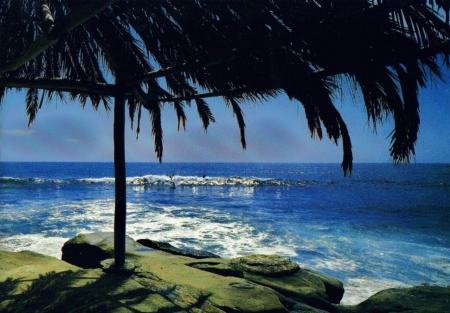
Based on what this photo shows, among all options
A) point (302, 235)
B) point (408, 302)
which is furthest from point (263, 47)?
point (302, 235)

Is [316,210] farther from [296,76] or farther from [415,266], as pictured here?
[296,76]

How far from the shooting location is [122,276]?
4.09 metres

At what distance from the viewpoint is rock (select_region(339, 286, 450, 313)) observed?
5.36m

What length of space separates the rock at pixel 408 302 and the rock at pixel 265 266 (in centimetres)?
112

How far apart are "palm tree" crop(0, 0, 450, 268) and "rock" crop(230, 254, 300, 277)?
280 cm

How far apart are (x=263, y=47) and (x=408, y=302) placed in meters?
5.52

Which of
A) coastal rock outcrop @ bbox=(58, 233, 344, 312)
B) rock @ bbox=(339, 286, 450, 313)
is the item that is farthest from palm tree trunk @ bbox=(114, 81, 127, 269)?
rock @ bbox=(339, 286, 450, 313)

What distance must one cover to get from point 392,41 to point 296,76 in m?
0.68

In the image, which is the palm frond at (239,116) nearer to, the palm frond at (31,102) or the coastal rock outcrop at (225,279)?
the coastal rock outcrop at (225,279)

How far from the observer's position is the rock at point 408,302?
5.36 meters

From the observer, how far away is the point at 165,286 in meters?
4.25

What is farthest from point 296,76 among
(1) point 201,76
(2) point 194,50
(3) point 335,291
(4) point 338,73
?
(3) point 335,291

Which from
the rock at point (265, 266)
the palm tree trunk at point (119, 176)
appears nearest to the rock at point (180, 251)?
the rock at point (265, 266)

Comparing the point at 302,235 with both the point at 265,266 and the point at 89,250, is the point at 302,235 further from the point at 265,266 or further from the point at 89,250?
the point at 89,250
